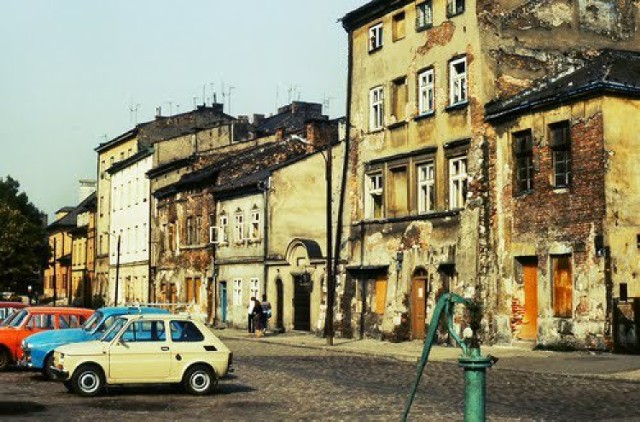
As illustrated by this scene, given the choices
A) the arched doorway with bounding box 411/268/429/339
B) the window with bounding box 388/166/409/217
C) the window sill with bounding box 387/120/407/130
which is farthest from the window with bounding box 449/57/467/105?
the arched doorway with bounding box 411/268/429/339

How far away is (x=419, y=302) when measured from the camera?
116 feet

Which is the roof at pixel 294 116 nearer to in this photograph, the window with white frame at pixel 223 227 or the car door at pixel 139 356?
the window with white frame at pixel 223 227

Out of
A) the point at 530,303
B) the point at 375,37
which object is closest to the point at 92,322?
the point at 530,303

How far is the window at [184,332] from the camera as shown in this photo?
17953 mm

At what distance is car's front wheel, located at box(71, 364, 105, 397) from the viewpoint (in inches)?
688

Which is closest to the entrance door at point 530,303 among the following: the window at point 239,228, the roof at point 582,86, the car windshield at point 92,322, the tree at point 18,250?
the roof at point 582,86

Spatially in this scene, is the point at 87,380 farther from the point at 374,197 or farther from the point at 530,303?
the point at 374,197

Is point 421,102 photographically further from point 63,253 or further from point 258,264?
point 63,253

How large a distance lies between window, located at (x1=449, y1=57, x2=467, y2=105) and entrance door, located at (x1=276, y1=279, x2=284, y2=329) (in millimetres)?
15276

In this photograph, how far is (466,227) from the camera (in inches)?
1288

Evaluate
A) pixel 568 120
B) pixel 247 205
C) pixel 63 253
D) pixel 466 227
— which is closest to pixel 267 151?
pixel 247 205

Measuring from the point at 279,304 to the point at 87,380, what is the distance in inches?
1144

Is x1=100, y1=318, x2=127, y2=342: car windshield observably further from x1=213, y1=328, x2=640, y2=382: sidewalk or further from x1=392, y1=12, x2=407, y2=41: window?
x1=392, y1=12, x2=407, y2=41: window

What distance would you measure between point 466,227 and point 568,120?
17.6ft
